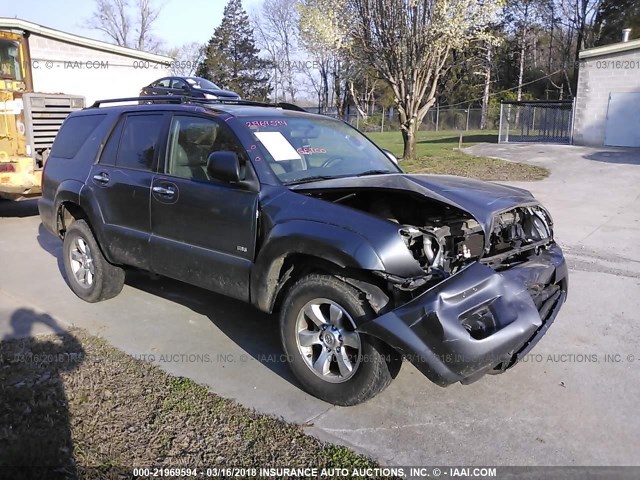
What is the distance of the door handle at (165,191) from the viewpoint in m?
4.40


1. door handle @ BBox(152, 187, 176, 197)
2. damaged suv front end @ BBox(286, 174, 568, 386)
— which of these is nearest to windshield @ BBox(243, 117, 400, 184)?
damaged suv front end @ BBox(286, 174, 568, 386)

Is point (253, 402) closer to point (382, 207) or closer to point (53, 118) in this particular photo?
point (382, 207)

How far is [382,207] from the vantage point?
3.71 meters

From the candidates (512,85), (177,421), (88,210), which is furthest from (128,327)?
(512,85)

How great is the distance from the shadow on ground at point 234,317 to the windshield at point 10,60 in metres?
5.92

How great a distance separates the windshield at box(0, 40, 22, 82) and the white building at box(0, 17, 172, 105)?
1220mm

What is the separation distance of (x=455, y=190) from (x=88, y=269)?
12.5ft

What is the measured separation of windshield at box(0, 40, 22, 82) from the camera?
10477mm

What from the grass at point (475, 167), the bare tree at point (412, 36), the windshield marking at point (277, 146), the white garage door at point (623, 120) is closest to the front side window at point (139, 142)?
the windshield marking at point (277, 146)

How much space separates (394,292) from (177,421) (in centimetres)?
155

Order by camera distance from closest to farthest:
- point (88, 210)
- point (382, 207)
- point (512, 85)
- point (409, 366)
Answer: point (382, 207), point (409, 366), point (88, 210), point (512, 85)

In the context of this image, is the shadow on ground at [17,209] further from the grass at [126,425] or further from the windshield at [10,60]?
the grass at [126,425]

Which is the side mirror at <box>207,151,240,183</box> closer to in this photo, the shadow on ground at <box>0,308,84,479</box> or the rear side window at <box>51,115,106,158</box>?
the shadow on ground at <box>0,308,84,479</box>

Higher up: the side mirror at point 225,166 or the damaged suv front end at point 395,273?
the side mirror at point 225,166
